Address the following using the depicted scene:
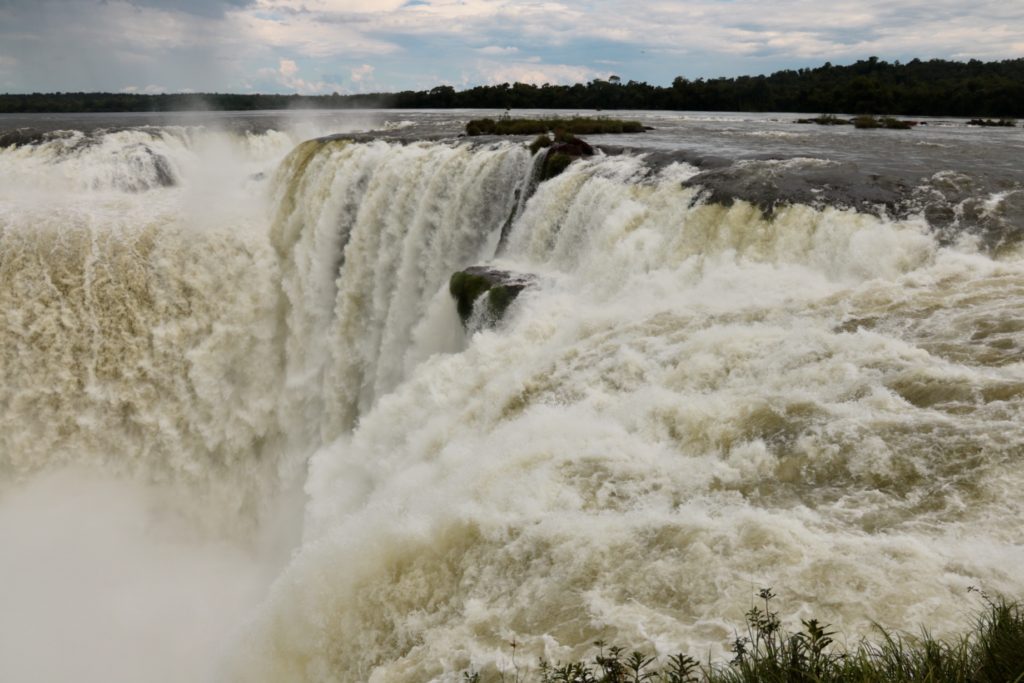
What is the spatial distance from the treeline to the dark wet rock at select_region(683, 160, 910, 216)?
2577 centimetres

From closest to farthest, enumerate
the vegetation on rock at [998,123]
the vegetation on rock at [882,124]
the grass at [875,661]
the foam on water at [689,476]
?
the grass at [875,661], the foam on water at [689,476], the vegetation on rock at [882,124], the vegetation on rock at [998,123]

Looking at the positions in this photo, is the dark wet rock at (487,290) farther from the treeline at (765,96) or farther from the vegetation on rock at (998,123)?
the treeline at (765,96)

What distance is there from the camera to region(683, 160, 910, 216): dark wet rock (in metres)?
10.4

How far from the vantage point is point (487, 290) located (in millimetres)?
10891

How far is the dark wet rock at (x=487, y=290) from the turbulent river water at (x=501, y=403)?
0.32 m

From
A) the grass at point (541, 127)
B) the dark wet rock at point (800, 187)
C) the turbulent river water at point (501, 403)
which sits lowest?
the turbulent river water at point (501, 403)

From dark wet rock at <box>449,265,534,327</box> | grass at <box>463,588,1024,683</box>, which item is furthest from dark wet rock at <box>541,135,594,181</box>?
grass at <box>463,588,1024,683</box>

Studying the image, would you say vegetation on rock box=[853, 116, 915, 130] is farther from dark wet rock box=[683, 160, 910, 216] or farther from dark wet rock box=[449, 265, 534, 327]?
dark wet rock box=[449, 265, 534, 327]

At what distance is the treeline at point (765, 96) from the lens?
34.1 meters

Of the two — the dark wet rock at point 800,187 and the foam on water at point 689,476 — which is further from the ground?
the dark wet rock at point 800,187

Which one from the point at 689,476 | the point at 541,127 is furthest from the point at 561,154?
the point at 689,476

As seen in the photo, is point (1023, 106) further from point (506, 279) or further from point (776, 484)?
point (776, 484)

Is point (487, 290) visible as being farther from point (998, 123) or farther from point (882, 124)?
point (998, 123)

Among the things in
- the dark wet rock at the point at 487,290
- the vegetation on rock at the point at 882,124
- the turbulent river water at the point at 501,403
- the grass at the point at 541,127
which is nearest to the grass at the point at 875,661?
the turbulent river water at the point at 501,403
